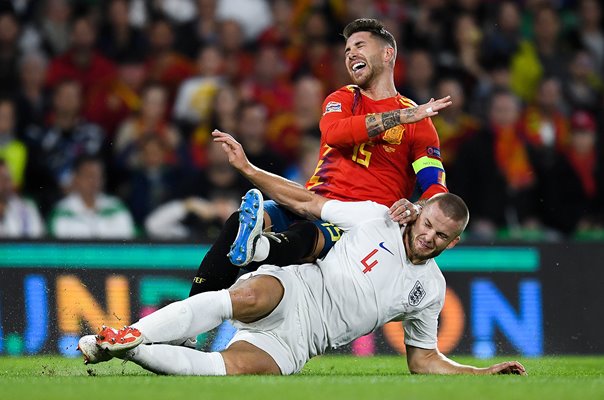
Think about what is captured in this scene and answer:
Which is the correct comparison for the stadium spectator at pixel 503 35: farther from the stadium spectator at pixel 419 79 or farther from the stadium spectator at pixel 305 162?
the stadium spectator at pixel 305 162

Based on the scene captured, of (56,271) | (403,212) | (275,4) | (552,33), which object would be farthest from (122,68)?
(403,212)

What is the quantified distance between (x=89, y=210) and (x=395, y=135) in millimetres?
3963

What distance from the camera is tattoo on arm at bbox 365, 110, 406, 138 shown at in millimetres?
7152

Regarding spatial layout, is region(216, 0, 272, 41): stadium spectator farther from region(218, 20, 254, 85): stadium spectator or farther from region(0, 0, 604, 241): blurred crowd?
region(218, 20, 254, 85): stadium spectator

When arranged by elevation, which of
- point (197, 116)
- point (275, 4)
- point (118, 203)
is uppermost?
point (275, 4)

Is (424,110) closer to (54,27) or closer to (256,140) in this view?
(256,140)

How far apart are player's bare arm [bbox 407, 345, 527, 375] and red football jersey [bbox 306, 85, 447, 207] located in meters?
1.01

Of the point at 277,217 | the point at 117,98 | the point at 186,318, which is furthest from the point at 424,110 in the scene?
→ the point at 117,98

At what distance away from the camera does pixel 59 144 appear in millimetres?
11258

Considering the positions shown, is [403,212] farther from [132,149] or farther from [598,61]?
[598,61]

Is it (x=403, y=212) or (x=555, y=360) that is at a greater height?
(x=403, y=212)

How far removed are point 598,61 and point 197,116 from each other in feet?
16.8

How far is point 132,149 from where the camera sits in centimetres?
1121

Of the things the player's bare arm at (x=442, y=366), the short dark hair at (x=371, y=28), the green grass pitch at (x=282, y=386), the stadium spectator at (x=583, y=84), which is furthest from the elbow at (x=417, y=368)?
the stadium spectator at (x=583, y=84)
